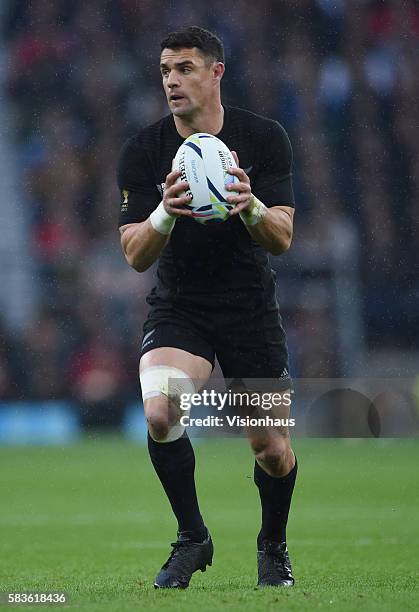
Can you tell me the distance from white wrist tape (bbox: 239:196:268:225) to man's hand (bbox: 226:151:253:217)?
0.04 meters

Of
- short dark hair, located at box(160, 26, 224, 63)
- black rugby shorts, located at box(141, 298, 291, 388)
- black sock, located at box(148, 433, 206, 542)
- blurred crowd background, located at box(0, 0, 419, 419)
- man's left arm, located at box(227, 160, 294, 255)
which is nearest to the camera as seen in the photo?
man's left arm, located at box(227, 160, 294, 255)

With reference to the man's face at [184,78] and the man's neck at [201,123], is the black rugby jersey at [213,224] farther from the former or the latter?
the man's face at [184,78]

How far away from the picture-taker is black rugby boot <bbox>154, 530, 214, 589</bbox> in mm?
4430

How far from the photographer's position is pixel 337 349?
13.7m

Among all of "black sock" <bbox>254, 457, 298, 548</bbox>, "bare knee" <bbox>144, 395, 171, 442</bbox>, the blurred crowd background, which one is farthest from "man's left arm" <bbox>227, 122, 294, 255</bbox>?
the blurred crowd background

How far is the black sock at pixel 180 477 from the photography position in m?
4.54

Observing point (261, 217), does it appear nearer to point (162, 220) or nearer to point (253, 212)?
point (253, 212)

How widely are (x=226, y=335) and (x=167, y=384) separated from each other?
0.41 meters

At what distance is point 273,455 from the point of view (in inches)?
186

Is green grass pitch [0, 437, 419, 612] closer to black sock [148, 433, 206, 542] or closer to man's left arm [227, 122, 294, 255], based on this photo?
black sock [148, 433, 206, 542]

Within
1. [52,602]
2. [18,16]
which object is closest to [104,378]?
[18,16]

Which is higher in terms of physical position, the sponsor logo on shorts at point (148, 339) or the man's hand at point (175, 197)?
the man's hand at point (175, 197)

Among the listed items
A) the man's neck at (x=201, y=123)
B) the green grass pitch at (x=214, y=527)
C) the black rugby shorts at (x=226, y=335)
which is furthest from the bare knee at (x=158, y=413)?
the man's neck at (x=201, y=123)

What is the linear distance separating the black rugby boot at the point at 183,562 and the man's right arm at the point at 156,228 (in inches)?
39.5
